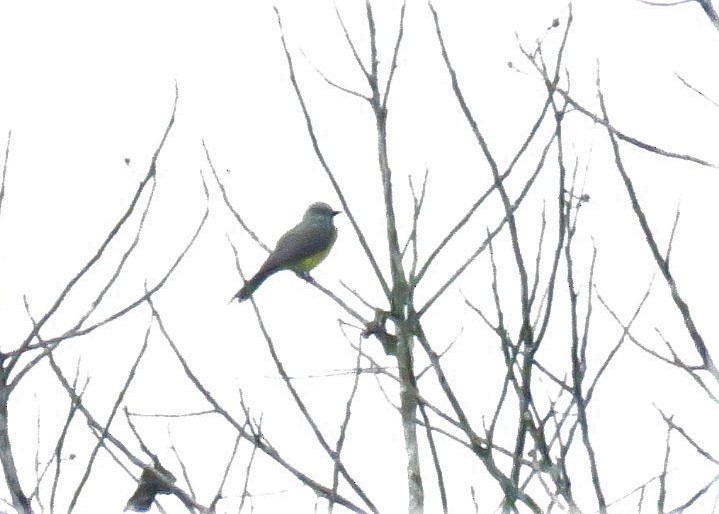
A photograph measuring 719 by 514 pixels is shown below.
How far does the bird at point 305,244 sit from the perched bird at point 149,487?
6033 millimetres

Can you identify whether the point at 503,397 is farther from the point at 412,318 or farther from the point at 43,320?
the point at 43,320

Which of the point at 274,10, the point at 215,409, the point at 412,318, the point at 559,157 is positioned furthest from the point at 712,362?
the point at 274,10

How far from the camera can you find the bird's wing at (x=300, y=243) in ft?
33.0

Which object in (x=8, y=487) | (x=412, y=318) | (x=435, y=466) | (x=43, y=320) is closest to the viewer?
(x=8, y=487)

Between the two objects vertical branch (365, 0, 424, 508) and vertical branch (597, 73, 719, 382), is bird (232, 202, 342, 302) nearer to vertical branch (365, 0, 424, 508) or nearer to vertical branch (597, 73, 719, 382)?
vertical branch (365, 0, 424, 508)

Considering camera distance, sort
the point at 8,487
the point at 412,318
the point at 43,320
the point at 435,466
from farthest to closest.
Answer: the point at 412,318 → the point at 435,466 → the point at 43,320 → the point at 8,487

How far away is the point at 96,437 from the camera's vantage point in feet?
10.8

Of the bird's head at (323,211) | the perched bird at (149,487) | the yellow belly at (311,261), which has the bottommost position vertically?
the perched bird at (149,487)

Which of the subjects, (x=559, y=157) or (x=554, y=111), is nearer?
(x=559, y=157)

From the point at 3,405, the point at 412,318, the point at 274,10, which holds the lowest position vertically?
the point at 3,405

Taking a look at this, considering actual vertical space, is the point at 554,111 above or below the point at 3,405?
above

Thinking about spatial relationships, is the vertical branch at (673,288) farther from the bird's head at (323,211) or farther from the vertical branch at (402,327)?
the bird's head at (323,211)

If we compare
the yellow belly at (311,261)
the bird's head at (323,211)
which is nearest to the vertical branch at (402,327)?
the yellow belly at (311,261)

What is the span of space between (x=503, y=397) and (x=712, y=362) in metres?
0.58
